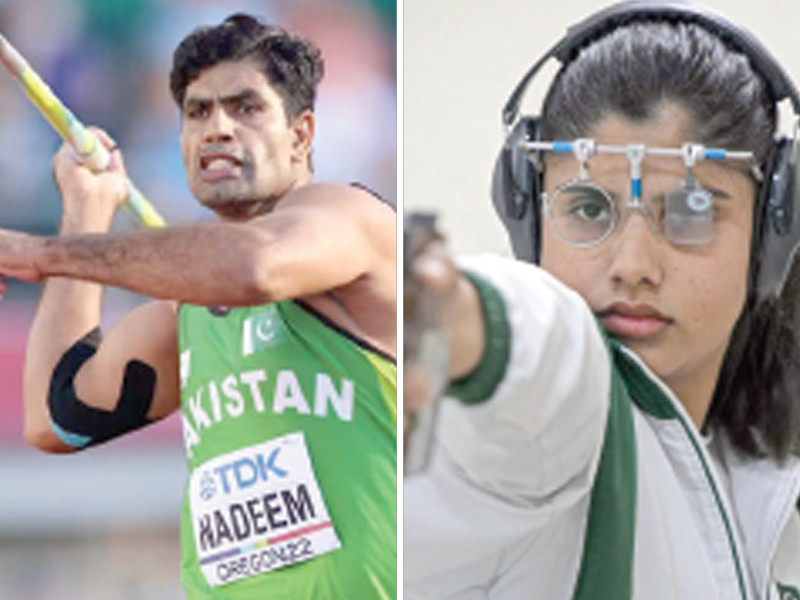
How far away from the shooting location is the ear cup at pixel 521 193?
23.2 inches

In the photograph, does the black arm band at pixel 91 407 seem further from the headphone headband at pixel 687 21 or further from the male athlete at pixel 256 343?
the headphone headband at pixel 687 21

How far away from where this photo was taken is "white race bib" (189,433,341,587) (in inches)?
33.7

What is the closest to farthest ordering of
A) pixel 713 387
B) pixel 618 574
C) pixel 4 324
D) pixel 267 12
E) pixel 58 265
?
1. pixel 618 574
2. pixel 713 387
3. pixel 58 265
4. pixel 267 12
5. pixel 4 324

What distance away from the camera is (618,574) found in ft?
1.51

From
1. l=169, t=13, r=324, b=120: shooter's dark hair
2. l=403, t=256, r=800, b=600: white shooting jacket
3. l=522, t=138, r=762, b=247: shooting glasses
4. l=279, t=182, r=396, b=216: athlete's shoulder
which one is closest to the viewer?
l=403, t=256, r=800, b=600: white shooting jacket

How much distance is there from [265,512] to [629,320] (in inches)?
16.5

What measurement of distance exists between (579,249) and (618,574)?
0.14m

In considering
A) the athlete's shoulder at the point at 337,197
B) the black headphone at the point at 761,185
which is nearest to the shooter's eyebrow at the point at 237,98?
the athlete's shoulder at the point at 337,197

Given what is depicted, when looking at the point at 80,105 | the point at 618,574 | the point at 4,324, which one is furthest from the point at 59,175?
the point at 618,574

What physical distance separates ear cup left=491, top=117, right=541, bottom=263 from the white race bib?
0.32 m

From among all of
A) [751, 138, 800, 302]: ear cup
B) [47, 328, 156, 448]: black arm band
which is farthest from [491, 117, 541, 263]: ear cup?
[47, 328, 156, 448]: black arm band

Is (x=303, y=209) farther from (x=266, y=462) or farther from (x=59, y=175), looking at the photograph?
(x=59, y=175)

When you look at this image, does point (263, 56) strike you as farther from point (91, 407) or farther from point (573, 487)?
point (573, 487)

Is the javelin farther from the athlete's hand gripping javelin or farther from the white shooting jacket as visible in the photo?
the white shooting jacket
